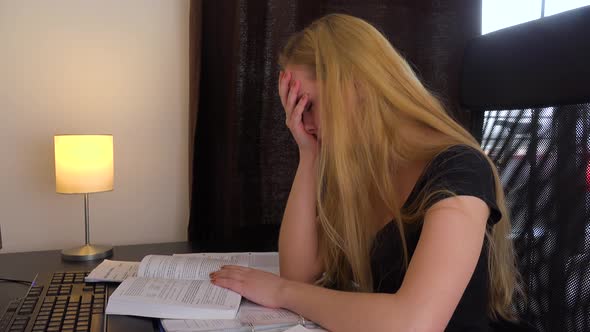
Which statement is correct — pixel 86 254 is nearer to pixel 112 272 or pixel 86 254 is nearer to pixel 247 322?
pixel 112 272

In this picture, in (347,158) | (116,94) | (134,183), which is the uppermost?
(116,94)

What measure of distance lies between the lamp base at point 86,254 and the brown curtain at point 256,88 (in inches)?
9.8

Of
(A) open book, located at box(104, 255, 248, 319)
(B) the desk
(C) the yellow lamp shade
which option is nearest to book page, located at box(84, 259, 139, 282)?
(A) open book, located at box(104, 255, 248, 319)

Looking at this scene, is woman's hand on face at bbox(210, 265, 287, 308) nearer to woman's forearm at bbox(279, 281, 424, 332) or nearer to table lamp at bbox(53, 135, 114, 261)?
woman's forearm at bbox(279, 281, 424, 332)

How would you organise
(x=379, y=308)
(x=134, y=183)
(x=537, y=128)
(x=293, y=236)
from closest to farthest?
(x=379, y=308)
(x=537, y=128)
(x=293, y=236)
(x=134, y=183)

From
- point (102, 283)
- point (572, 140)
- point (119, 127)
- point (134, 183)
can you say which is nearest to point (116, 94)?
point (119, 127)

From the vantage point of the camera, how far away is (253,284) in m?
0.90

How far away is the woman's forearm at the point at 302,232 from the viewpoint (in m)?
1.09

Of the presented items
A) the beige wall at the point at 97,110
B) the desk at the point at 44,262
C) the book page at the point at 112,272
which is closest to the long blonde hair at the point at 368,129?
the book page at the point at 112,272

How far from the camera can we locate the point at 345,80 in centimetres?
92

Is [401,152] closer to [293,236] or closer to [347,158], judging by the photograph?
[347,158]

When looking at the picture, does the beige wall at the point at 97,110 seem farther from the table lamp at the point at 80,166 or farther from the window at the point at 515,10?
the window at the point at 515,10

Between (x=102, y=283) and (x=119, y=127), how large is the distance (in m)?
0.65

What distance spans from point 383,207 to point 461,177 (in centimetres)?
23
